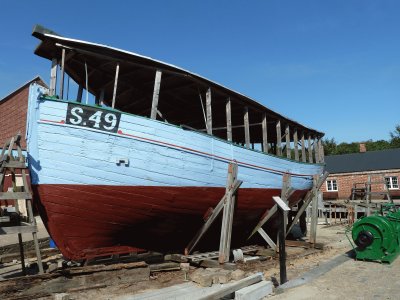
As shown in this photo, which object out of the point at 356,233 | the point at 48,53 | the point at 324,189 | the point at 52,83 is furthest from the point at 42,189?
the point at 324,189

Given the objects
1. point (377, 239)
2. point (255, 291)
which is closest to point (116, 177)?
point (255, 291)

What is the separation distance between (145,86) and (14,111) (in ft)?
65.6

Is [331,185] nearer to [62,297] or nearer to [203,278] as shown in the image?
[203,278]

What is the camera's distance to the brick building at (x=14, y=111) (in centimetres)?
2481

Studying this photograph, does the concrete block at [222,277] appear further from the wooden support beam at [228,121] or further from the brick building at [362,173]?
the brick building at [362,173]

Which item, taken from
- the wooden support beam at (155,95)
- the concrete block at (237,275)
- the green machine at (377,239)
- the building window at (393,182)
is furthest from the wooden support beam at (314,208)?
the building window at (393,182)

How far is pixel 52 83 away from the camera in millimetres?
7195

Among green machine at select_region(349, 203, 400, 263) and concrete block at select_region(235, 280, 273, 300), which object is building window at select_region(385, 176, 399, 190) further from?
concrete block at select_region(235, 280, 273, 300)

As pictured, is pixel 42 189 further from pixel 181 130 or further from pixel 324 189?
pixel 324 189

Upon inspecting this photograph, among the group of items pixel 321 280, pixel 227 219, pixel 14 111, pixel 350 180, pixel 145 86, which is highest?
pixel 14 111

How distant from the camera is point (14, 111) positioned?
25891 mm

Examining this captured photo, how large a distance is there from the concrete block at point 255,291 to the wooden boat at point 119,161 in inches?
97.3

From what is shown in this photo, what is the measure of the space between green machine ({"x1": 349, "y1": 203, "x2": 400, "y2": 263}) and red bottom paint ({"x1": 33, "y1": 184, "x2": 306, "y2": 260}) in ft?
12.7

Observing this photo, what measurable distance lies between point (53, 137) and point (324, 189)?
28464 mm
